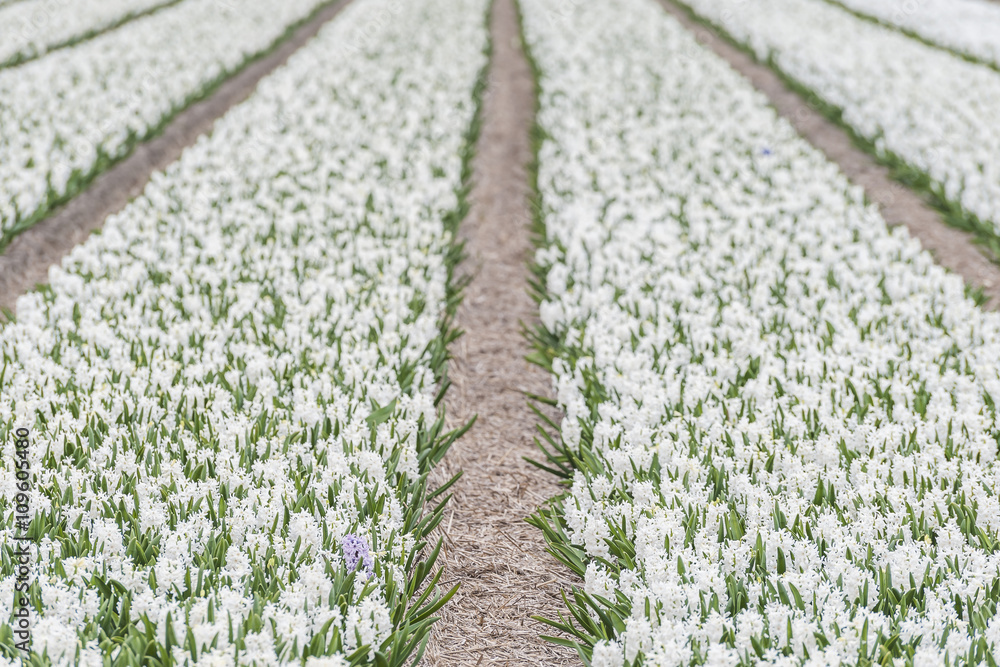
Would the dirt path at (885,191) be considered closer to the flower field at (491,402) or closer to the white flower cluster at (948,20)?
the flower field at (491,402)

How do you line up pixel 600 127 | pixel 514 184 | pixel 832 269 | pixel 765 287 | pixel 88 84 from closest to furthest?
pixel 765 287
pixel 832 269
pixel 514 184
pixel 600 127
pixel 88 84

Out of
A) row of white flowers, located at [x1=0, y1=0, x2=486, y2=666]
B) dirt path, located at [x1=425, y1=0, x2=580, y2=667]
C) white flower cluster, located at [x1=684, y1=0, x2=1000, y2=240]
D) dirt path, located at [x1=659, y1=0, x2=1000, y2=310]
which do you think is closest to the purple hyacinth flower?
row of white flowers, located at [x1=0, y1=0, x2=486, y2=666]

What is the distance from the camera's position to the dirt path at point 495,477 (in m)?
3.73

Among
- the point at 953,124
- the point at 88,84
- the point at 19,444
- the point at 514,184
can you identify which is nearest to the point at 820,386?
the point at 19,444

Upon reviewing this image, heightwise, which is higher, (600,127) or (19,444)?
(600,127)

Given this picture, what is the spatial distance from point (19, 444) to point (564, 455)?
287cm

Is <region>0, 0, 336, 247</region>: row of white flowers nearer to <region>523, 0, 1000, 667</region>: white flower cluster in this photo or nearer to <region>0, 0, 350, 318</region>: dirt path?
<region>0, 0, 350, 318</region>: dirt path

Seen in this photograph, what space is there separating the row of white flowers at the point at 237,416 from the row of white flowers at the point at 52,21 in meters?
8.66

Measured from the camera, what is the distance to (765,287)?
19.8ft

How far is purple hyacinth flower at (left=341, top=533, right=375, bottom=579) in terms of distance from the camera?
11.4 feet

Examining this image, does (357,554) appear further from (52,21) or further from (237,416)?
(52,21)

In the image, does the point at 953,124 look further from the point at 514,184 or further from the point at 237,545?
the point at 237,545

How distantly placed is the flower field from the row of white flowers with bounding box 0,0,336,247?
91mm

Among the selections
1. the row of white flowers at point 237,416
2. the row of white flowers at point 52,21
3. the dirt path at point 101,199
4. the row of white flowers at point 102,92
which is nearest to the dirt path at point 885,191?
the row of white flowers at point 237,416
